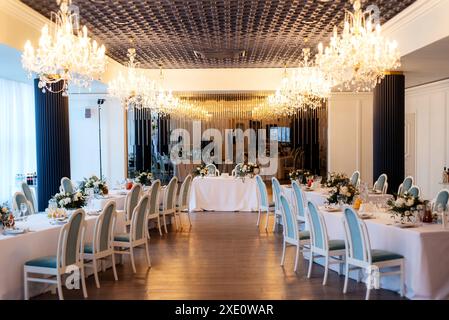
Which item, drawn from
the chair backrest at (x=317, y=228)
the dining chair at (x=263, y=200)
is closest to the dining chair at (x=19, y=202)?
the chair backrest at (x=317, y=228)

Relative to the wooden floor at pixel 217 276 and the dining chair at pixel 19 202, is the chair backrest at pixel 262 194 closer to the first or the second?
the wooden floor at pixel 217 276

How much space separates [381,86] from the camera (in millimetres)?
11164

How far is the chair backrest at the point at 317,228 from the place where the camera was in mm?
6318

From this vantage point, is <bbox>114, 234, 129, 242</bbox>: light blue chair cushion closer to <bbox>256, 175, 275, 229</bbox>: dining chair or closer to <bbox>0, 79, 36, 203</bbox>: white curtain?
<bbox>256, 175, 275, 229</bbox>: dining chair

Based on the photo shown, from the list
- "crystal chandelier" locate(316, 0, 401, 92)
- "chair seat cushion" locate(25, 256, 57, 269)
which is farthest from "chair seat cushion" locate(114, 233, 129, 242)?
"crystal chandelier" locate(316, 0, 401, 92)

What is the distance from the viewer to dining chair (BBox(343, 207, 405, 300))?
5.61 m

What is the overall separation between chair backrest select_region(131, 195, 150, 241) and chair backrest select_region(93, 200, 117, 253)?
475 mm

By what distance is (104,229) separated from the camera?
6461 mm

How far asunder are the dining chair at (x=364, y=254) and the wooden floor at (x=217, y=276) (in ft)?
1.17

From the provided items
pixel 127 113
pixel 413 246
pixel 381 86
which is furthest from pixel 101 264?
pixel 127 113

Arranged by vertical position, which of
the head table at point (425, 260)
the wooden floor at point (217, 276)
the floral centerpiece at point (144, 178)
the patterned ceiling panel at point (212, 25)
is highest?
the patterned ceiling panel at point (212, 25)

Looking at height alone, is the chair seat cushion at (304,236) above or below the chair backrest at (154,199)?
below

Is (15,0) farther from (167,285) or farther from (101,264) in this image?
(167,285)

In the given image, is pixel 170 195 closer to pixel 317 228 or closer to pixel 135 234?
pixel 135 234
